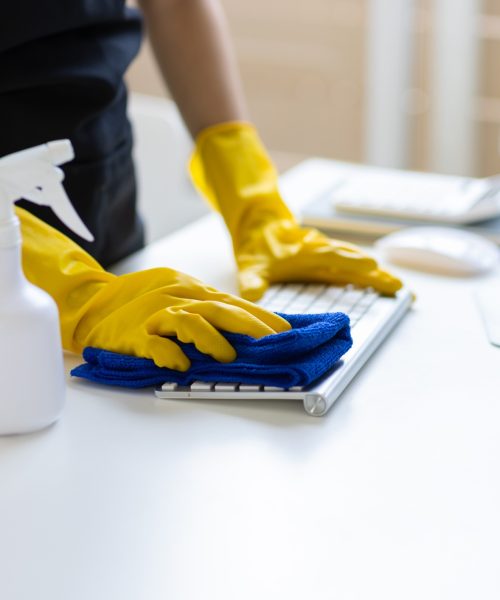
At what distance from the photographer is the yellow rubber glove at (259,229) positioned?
1.24 m

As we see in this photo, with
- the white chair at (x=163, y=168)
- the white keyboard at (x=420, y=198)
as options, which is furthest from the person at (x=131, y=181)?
the white chair at (x=163, y=168)

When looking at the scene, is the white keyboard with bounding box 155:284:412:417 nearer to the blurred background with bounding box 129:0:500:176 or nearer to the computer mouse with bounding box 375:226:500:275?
the computer mouse with bounding box 375:226:500:275

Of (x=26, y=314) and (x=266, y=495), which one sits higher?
(x=26, y=314)

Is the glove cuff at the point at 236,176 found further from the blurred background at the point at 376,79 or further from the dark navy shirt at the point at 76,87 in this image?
the blurred background at the point at 376,79

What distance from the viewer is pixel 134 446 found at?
914 mm

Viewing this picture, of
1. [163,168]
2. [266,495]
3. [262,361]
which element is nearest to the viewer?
[266,495]

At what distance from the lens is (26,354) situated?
0.87 meters

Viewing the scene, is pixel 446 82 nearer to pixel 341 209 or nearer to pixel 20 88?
pixel 341 209

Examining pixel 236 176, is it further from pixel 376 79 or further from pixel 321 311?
pixel 376 79

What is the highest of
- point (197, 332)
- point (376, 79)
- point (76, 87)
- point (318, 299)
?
point (76, 87)

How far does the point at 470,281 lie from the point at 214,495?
0.67 meters

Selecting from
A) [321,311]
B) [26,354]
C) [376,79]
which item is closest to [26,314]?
[26,354]

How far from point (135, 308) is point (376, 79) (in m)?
2.48

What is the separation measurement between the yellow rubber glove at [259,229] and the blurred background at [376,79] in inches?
76.2
